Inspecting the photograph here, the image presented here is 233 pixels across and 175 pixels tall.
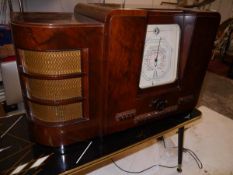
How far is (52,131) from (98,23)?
334 millimetres

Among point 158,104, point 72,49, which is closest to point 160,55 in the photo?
point 158,104

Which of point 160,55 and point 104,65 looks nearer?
point 104,65

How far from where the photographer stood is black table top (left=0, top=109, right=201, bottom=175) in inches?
22.3

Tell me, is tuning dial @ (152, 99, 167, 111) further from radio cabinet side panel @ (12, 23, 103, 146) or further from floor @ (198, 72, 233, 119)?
floor @ (198, 72, 233, 119)

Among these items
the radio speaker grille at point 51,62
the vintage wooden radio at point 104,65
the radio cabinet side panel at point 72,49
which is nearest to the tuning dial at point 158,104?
the vintage wooden radio at point 104,65

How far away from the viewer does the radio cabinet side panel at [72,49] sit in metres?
0.47

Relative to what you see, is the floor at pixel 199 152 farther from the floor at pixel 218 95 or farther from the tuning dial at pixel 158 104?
the tuning dial at pixel 158 104

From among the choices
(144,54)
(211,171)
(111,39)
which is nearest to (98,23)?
(111,39)

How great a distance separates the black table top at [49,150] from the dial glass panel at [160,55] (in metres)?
0.19

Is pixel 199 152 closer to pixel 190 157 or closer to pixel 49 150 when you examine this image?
pixel 190 157

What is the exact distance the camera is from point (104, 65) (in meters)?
0.56

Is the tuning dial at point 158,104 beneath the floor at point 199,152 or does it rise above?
above

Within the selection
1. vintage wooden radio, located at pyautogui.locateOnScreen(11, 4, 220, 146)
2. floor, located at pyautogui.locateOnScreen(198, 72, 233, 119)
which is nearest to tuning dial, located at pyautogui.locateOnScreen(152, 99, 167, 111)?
vintage wooden radio, located at pyautogui.locateOnScreen(11, 4, 220, 146)

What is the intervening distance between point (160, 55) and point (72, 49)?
0.33 m
